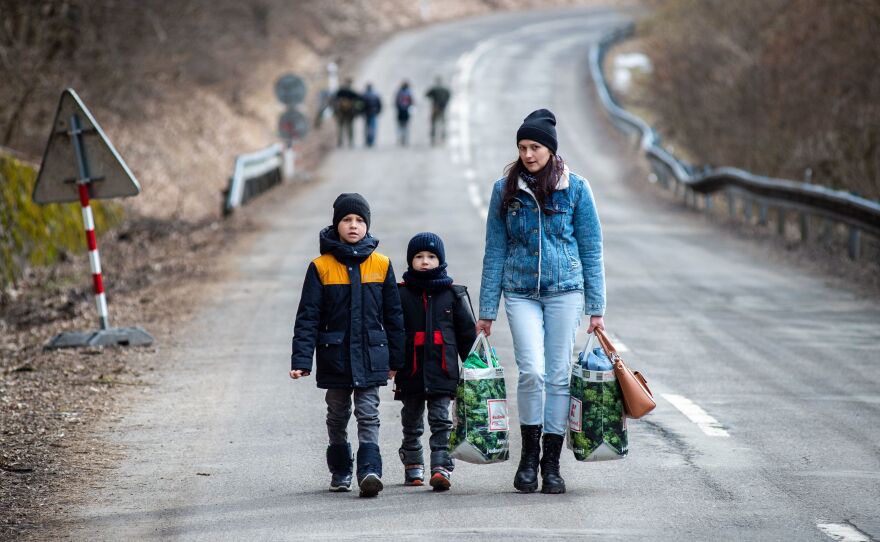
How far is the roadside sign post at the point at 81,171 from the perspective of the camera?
11.0m

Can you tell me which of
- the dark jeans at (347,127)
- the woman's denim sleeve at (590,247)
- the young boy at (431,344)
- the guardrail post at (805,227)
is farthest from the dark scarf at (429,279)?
A: the dark jeans at (347,127)

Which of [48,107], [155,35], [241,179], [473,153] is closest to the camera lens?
[241,179]

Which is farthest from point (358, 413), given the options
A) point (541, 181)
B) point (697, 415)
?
point (697, 415)

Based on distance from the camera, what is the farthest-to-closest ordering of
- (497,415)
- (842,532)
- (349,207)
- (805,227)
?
1. (805,227)
2. (497,415)
3. (349,207)
4. (842,532)

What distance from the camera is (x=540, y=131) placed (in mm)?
6578

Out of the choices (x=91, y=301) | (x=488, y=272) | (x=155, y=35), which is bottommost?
(x=91, y=301)

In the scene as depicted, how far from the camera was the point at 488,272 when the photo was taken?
6727 mm

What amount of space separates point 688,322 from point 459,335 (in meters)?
6.25

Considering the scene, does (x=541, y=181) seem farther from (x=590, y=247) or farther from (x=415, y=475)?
(x=415, y=475)

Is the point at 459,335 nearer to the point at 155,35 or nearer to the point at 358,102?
the point at 155,35

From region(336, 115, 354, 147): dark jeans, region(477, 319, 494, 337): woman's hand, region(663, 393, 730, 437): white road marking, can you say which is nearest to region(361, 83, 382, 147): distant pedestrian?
region(336, 115, 354, 147): dark jeans

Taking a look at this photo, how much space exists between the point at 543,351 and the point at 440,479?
83 cm

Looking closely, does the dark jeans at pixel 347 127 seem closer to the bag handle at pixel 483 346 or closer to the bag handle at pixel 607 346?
the bag handle at pixel 483 346

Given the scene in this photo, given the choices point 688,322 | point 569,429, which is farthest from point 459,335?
point 688,322
